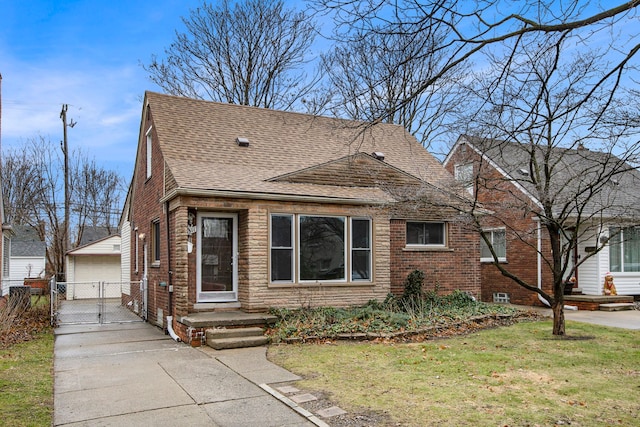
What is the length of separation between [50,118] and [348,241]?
2737 centimetres

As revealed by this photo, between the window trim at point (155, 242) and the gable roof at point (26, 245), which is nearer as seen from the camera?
the window trim at point (155, 242)

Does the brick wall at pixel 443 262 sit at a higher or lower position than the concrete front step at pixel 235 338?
higher

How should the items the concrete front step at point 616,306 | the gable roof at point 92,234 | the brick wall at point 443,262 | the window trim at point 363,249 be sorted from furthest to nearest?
the gable roof at point 92,234, the concrete front step at point 616,306, the brick wall at point 443,262, the window trim at point 363,249

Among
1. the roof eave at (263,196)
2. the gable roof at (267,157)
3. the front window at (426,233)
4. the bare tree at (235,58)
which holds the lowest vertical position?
the front window at (426,233)

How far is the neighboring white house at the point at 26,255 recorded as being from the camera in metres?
32.4

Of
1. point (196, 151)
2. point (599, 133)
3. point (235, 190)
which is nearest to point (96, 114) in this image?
point (196, 151)

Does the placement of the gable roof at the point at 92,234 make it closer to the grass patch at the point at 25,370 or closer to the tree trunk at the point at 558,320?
the grass patch at the point at 25,370

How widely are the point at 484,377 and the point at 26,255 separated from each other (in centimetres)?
3213

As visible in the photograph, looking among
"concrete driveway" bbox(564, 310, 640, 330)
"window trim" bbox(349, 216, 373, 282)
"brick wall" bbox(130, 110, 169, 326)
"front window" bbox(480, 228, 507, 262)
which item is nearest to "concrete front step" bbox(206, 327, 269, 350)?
"brick wall" bbox(130, 110, 169, 326)

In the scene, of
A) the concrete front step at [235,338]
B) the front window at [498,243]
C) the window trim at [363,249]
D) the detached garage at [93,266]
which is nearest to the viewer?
the concrete front step at [235,338]

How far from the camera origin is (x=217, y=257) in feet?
39.0

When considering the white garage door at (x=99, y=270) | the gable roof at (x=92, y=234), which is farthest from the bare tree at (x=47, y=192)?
the white garage door at (x=99, y=270)

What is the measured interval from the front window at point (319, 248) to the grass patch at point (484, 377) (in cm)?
249

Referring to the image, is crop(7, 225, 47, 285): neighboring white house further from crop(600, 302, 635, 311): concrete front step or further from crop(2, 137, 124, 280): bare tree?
crop(600, 302, 635, 311): concrete front step
